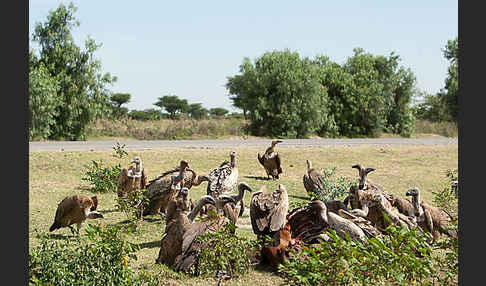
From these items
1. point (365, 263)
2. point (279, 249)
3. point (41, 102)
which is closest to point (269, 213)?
point (279, 249)

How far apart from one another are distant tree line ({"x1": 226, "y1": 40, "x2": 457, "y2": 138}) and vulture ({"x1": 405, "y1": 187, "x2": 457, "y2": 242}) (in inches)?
923

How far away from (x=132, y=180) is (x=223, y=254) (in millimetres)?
4746

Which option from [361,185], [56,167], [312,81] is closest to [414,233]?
[361,185]

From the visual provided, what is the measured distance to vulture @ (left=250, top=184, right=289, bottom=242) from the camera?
7.07 m

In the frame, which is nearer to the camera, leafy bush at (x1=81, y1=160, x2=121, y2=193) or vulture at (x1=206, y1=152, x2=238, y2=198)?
vulture at (x1=206, y1=152, x2=238, y2=198)

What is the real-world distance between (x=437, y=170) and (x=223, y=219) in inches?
576

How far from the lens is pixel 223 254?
654 cm

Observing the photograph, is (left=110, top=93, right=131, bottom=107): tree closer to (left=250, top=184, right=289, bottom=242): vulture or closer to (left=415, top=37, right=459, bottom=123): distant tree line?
(left=415, top=37, right=459, bottom=123): distant tree line

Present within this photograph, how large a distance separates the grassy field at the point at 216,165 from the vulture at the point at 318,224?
2.60 feet

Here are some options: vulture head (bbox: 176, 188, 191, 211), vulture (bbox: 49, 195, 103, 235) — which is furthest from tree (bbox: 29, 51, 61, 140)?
vulture head (bbox: 176, 188, 191, 211)

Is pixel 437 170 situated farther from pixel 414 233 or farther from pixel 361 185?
pixel 414 233

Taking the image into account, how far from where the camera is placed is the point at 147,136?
29.9m

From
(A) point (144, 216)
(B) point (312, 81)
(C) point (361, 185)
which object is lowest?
(A) point (144, 216)

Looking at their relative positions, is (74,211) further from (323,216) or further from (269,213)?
(323,216)
